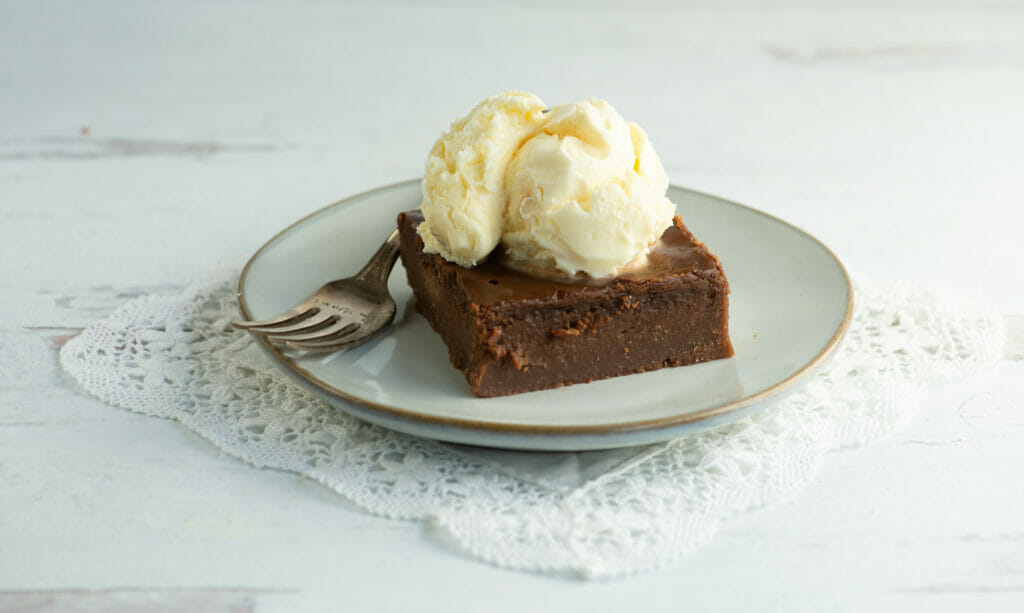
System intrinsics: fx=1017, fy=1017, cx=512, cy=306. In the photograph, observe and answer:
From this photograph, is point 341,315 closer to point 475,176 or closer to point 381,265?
point 381,265

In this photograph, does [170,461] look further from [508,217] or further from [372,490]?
[508,217]

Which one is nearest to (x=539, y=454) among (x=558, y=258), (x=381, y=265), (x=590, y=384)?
(x=590, y=384)

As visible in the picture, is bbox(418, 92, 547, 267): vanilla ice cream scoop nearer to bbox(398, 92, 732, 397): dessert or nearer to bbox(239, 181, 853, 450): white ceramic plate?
bbox(398, 92, 732, 397): dessert

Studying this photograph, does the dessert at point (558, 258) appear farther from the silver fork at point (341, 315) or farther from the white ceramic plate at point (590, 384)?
the silver fork at point (341, 315)

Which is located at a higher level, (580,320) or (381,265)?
(580,320)

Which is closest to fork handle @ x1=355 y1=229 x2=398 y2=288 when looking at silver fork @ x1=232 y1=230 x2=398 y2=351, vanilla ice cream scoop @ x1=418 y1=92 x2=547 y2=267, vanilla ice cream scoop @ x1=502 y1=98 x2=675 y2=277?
silver fork @ x1=232 y1=230 x2=398 y2=351
